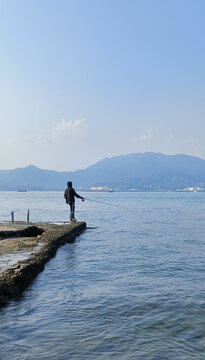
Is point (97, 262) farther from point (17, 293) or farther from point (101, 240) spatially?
point (101, 240)

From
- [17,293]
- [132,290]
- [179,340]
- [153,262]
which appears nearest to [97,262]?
[153,262]

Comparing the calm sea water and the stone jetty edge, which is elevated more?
the stone jetty edge

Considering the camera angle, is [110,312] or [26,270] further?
[26,270]

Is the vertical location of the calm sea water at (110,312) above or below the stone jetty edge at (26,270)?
below

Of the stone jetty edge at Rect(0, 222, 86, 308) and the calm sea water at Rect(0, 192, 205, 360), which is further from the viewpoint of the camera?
the stone jetty edge at Rect(0, 222, 86, 308)

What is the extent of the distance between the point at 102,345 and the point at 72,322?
1188 mm

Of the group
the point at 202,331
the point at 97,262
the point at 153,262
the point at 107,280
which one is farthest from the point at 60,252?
the point at 202,331

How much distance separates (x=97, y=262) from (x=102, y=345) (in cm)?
735

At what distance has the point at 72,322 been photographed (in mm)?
6652

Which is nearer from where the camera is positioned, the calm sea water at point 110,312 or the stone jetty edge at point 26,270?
the calm sea water at point 110,312

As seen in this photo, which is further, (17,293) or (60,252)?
(60,252)

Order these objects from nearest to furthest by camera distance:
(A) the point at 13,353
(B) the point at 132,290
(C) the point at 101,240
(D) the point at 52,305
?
(A) the point at 13,353, (D) the point at 52,305, (B) the point at 132,290, (C) the point at 101,240

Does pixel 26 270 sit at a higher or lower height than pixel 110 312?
higher

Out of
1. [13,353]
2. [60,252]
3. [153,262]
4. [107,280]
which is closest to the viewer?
[13,353]
